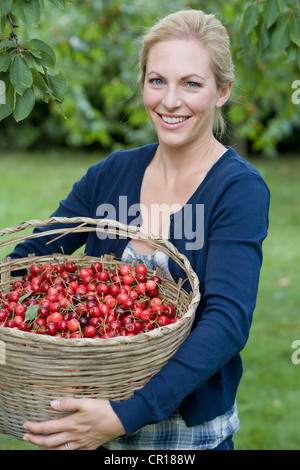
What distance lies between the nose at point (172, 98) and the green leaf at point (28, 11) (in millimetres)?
428

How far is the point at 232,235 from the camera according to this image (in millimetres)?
1589

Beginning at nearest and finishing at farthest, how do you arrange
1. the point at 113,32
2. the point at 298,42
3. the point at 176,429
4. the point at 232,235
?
the point at 232,235, the point at 176,429, the point at 298,42, the point at 113,32

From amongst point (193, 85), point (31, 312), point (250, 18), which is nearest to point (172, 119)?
point (193, 85)

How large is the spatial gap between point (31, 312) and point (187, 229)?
52 cm

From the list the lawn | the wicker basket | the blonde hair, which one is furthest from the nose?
the lawn

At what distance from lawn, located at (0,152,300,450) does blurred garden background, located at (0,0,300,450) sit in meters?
0.01

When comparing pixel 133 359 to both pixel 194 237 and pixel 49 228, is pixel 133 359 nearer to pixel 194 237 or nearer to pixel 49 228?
pixel 194 237

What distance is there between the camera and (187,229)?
174 cm

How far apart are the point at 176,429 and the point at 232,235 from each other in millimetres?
597

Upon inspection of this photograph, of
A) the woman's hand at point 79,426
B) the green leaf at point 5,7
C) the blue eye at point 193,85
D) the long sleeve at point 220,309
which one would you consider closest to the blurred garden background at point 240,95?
the green leaf at point 5,7

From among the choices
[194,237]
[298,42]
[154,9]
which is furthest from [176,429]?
[154,9]

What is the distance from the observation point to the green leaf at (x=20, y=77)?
1580 mm

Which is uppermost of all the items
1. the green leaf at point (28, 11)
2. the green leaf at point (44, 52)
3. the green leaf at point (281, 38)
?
the green leaf at point (281, 38)

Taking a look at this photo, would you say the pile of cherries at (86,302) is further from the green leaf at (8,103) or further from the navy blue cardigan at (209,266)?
the green leaf at (8,103)
